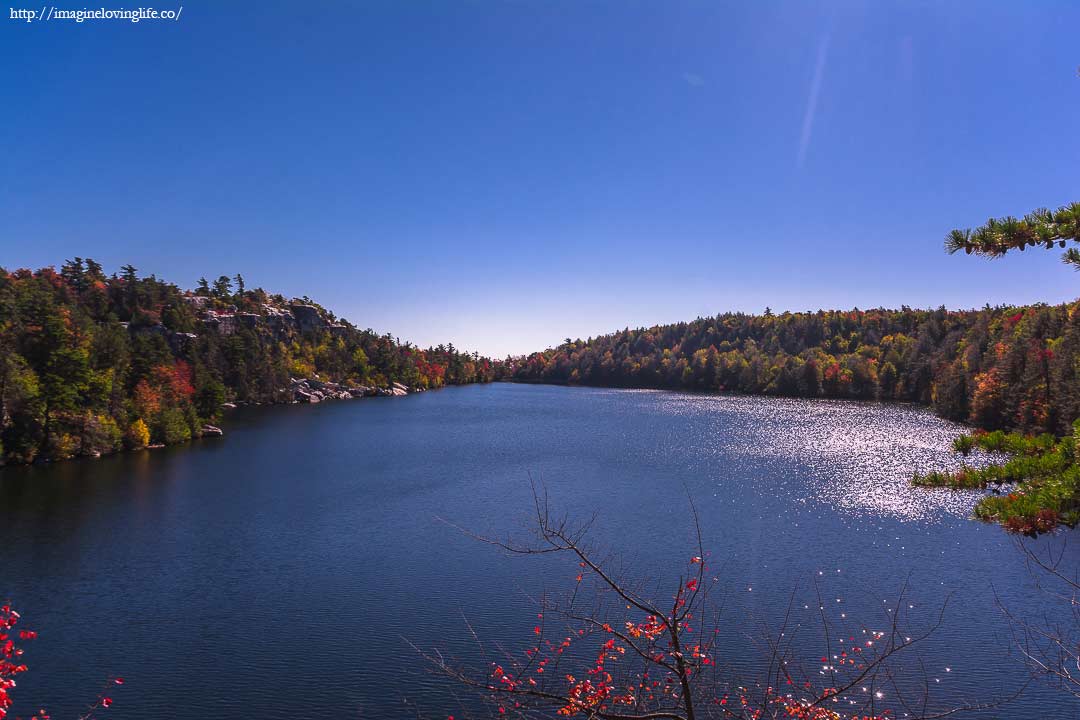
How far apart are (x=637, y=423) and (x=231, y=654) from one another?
6776 cm

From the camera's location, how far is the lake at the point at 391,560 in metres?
18.3

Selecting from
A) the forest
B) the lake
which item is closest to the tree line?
the lake

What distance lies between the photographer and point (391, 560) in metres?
27.9

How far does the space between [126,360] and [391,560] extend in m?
46.0

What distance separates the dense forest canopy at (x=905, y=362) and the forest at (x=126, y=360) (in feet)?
209

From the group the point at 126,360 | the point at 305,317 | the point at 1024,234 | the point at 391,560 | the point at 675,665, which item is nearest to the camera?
the point at 1024,234

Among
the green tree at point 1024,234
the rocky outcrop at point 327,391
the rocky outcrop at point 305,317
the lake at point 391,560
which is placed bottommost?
the lake at point 391,560

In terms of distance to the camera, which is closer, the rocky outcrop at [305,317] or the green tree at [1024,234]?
the green tree at [1024,234]

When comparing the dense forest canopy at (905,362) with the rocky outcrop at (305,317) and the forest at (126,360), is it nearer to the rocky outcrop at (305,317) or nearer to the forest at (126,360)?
the forest at (126,360)

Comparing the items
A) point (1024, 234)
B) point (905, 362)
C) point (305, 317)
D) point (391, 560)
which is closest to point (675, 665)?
point (1024, 234)

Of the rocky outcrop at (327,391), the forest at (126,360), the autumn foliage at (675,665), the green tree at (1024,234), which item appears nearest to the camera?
the green tree at (1024,234)

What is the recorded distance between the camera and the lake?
1828 centimetres

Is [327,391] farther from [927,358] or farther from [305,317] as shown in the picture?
[927,358]

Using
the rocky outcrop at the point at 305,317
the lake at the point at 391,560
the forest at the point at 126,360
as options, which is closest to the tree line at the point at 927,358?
the lake at the point at 391,560
